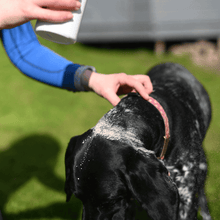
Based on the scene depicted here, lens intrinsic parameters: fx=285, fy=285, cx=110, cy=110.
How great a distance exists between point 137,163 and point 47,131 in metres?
2.96

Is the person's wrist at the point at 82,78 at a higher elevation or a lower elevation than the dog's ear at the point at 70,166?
higher

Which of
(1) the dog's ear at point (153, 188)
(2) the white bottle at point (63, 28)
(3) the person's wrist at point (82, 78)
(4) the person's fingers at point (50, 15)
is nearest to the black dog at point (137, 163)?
(1) the dog's ear at point (153, 188)

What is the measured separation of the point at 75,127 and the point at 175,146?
252cm

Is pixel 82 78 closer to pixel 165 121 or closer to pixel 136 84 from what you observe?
pixel 136 84

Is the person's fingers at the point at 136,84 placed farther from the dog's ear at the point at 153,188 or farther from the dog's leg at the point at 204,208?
the dog's leg at the point at 204,208

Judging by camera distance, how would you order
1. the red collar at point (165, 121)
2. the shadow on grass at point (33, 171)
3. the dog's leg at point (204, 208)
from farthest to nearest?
the shadow on grass at point (33, 171)
the dog's leg at point (204, 208)
the red collar at point (165, 121)

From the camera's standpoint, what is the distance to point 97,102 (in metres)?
5.30

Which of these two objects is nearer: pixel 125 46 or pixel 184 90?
pixel 184 90

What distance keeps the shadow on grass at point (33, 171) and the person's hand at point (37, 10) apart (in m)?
2.07

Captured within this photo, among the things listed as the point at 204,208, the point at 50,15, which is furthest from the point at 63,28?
the point at 204,208

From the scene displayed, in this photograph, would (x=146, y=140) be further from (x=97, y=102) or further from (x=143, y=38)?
(x=143, y=38)

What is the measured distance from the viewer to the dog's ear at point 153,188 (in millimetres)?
1742

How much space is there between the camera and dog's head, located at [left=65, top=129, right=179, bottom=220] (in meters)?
1.75

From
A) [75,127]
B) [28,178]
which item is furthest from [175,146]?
[75,127]
